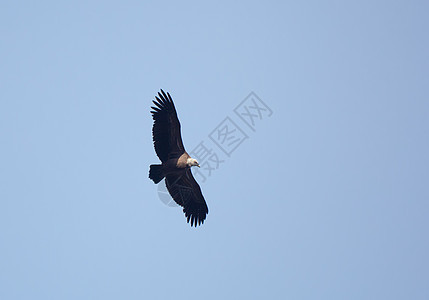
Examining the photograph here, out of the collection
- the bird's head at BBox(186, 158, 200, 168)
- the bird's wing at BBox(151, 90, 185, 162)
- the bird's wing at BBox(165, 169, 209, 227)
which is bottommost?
the bird's wing at BBox(165, 169, 209, 227)

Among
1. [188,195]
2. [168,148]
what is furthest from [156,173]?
[188,195]

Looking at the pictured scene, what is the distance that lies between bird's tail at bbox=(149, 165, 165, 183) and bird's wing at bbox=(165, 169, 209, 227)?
29.0 inches

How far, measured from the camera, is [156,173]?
19.2 metres

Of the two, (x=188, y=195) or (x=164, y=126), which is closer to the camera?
(x=164, y=126)

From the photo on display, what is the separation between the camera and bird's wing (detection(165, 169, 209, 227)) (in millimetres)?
20172

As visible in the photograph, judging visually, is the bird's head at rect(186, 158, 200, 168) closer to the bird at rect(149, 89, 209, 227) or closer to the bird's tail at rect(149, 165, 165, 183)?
the bird at rect(149, 89, 209, 227)

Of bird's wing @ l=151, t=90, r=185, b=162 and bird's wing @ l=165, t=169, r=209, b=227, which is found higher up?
bird's wing @ l=151, t=90, r=185, b=162

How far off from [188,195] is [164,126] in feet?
10.1

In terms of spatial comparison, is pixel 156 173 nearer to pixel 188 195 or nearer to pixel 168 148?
pixel 168 148

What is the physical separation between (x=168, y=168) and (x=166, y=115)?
1.86 meters

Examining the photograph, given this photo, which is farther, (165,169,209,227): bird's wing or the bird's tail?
(165,169,209,227): bird's wing

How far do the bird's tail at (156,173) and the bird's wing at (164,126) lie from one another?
0.47 m

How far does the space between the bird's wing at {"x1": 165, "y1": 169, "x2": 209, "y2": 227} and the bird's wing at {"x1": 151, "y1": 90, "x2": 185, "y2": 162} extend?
1179 mm

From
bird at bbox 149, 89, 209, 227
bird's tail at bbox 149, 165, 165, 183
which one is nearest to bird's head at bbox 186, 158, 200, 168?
bird at bbox 149, 89, 209, 227
